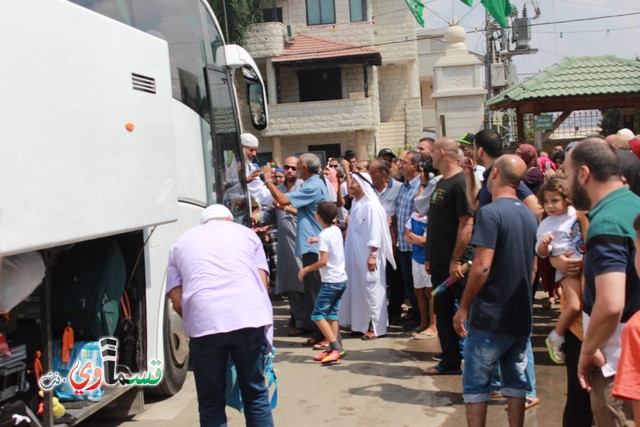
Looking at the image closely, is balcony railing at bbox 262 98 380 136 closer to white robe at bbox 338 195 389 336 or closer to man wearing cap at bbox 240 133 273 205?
man wearing cap at bbox 240 133 273 205

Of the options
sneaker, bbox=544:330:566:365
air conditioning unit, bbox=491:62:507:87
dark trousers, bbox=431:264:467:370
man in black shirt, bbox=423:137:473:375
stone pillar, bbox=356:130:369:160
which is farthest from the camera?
air conditioning unit, bbox=491:62:507:87

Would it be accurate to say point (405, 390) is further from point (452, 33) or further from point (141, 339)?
point (452, 33)

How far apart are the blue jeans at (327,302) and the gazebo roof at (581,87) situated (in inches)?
362

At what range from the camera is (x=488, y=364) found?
15.7 ft

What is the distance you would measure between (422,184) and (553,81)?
851 centimetres

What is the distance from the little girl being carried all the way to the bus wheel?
3078 millimetres

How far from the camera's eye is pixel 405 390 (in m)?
6.68

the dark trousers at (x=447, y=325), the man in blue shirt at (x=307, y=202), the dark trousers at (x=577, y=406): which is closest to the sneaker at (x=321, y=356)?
the man in blue shirt at (x=307, y=202)

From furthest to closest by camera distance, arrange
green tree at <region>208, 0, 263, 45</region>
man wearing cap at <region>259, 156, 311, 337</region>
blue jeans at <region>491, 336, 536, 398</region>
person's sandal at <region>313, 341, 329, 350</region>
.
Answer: green tree at <region>208, 0, 263, 45</region> < man wearing cap at <region>259, 156, 311, 337</region> < person's sandal at <region>313, 341, 329, 350</region> < blue jeans at <region>491, 336, 536, 398</region>

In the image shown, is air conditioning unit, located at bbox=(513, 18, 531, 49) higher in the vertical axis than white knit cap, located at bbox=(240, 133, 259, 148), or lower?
higher

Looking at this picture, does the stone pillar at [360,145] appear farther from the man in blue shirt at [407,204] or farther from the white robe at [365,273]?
the white robe at [365,273]

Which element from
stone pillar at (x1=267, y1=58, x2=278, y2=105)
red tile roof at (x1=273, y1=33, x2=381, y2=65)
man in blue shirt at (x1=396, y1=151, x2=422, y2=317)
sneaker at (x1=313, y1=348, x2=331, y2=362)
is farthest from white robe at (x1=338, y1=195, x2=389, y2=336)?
stone pillar at (x1=267, y1=58, x2=278, y2=105)

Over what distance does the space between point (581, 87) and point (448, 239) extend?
10.1m

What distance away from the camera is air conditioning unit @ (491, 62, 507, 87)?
4094cm
